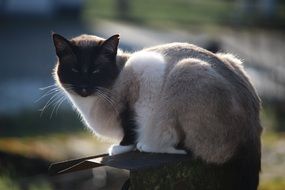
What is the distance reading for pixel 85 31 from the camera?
1766 cm

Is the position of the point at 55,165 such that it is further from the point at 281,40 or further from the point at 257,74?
the point at 281,40

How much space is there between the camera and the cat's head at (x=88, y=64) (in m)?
4.50

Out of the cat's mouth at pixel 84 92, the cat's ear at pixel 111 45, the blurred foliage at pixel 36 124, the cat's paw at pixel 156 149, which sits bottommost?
the blurred foliage at pixel 36 124

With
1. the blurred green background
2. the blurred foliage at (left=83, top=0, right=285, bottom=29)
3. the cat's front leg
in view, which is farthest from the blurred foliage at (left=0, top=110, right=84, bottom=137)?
the blurred foliage at (left=83, top=0, right=285, bottom=29)

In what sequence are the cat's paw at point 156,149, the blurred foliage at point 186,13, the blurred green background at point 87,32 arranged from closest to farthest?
the cat's paw at point 156,149
the blurred green background at point 87,32
the blurred foliage at point 186,13

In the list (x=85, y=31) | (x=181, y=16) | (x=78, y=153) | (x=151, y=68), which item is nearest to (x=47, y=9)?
(x=85, y=31)

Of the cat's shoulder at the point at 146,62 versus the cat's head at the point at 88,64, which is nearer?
the cat's shoulder at the point at 146,62

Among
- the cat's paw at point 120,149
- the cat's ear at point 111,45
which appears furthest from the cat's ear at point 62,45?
the cat's paw at point 120,149

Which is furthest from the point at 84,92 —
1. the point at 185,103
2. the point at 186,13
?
the point at 186,13

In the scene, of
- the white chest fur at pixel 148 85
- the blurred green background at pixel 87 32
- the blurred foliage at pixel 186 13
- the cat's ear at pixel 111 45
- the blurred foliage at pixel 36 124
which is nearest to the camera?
the white chest fur at pixel 148 85

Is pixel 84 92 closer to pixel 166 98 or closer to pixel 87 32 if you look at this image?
pixel 166 98

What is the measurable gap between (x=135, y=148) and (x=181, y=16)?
1871 centimetres

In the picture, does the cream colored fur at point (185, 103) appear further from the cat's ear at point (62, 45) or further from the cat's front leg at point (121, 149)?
the cat's ear at point (62, 45)

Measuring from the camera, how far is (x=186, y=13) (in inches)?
926
